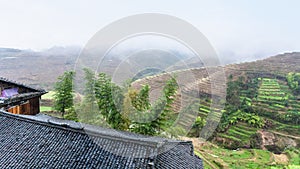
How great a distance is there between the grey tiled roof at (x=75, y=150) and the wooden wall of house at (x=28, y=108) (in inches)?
133

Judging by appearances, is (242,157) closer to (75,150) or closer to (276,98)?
(276,98)

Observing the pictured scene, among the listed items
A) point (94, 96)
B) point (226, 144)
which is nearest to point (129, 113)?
point (94, 96)

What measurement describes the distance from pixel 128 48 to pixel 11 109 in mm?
4851

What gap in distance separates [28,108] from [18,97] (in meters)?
1.27

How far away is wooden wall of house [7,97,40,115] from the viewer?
33.9 ft

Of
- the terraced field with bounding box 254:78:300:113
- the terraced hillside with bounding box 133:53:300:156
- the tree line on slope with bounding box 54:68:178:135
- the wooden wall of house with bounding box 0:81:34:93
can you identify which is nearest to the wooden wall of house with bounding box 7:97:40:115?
the wooden wall of house with bounding box 0:81:34:93

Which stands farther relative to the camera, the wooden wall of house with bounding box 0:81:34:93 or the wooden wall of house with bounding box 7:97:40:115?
the wooden wall of house with bounding box 0:81:34:93

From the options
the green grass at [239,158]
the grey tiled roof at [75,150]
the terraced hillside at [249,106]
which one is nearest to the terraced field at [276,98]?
the terraced hillside at [249,106]

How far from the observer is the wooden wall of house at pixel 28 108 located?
10.3 meters

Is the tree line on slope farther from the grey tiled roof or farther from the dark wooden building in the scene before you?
the grey tiled roof

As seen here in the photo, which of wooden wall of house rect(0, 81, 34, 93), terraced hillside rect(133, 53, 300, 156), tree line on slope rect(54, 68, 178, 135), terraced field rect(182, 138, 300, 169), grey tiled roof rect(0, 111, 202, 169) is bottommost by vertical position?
terraced field rect(182, 138, 300, 169)

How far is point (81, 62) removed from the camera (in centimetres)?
1741

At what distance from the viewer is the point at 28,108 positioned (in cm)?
1144

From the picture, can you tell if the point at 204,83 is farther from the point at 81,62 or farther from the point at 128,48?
the point at 128,48
